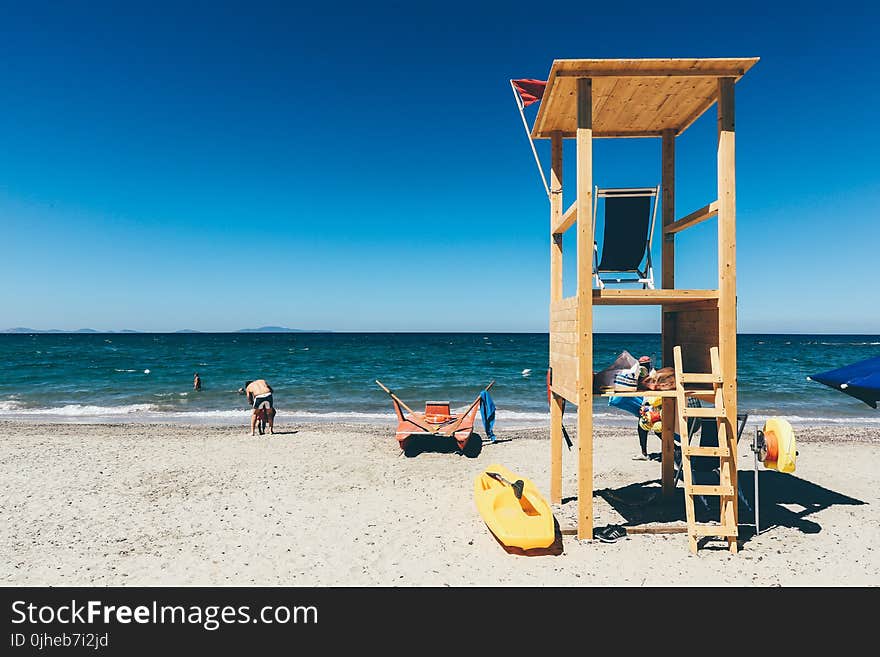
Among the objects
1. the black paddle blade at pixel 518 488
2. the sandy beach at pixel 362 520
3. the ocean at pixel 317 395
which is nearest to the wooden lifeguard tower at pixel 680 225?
the black paddle blade at pixel 518 488

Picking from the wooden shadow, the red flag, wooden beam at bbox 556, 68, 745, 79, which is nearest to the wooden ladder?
wooden beam at bbox 556, 68, 745, 79

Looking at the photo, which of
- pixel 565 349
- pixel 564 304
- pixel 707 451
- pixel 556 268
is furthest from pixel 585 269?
pixel 707 451

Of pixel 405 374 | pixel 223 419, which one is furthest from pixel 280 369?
pixel 223 419

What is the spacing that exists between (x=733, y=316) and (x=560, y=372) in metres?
2.01

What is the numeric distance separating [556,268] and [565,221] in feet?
3.09

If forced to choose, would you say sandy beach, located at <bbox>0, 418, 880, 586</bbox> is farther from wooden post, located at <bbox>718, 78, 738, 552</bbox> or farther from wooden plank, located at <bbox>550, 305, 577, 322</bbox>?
wooden plank, located at <bbox>550, 305, 577, 322</bbox>

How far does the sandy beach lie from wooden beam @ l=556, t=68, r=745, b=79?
4974 mm

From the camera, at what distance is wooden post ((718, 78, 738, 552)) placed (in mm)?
5469

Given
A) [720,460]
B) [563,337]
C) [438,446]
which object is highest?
[563,337]

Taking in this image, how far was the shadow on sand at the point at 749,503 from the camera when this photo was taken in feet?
21.2

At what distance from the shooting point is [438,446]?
36.6 ft

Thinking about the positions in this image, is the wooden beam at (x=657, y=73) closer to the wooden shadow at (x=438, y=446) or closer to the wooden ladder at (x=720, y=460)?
the wooden ladder at (x=720, y=460)

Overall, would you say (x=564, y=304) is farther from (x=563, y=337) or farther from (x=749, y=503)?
(x=749, y=503)
